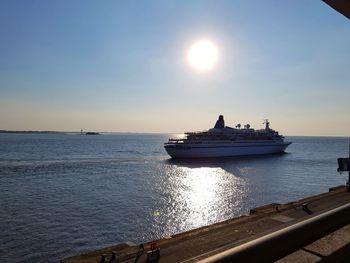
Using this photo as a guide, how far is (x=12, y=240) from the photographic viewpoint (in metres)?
13.5

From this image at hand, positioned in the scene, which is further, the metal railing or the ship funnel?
the ship funnel

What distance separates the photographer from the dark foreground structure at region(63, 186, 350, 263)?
6.64 ft

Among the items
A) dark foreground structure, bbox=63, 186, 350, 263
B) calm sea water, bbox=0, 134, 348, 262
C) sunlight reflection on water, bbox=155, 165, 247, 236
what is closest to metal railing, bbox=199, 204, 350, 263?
dark foreground structure, bbox=63, 186, 350, 263

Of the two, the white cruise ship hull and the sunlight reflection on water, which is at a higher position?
the white cruise ship hull

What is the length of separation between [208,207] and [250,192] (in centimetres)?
651

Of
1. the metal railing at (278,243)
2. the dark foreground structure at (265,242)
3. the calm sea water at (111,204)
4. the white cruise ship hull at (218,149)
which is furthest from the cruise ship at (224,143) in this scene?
the metal railing at (278,243)

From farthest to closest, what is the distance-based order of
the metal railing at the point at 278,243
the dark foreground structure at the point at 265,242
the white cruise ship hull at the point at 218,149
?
the white cruise ship hull at the point at 218,149
the dark foreground structure at the point at 265,242
the metal railing at the point at 278,243

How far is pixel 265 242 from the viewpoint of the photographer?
6.50 ft

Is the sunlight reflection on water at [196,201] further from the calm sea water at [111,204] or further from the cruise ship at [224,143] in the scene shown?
the cruise ship at [224,143]

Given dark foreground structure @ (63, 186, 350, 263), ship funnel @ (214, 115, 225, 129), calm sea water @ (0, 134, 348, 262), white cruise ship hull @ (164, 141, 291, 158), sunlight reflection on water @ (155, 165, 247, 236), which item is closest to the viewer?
dark foreground structure @ (63, 186, 350, 263)

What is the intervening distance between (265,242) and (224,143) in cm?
5946

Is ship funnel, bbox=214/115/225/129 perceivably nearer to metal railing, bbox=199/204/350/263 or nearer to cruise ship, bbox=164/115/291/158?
cruise ship, bbox=164/115/291/158

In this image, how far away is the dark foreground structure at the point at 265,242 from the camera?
2.02 metres

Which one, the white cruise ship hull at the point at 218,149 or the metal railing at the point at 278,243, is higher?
the metal railing at the point at 278,243
